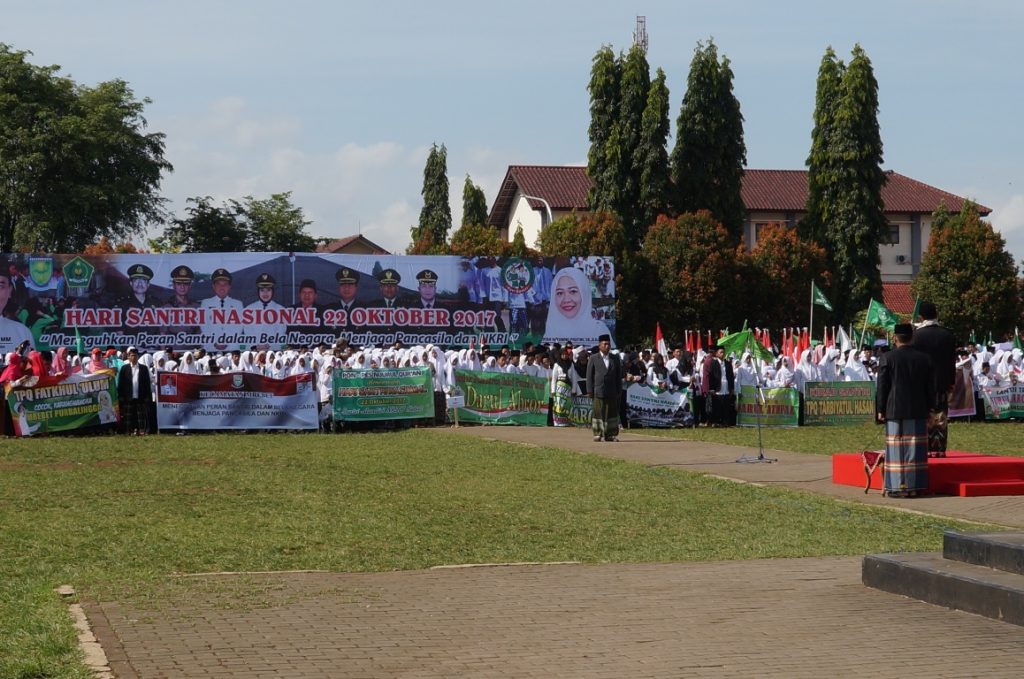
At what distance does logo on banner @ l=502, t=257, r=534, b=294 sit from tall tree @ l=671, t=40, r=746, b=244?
20.9 m

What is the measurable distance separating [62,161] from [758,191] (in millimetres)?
44714

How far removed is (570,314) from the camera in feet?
→ 125

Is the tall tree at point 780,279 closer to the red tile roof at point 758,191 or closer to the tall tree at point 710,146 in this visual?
the tall tree at point 710,146

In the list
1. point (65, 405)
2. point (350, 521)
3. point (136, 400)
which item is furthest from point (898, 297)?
point (350, 521)

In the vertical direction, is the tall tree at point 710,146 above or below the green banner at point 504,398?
above

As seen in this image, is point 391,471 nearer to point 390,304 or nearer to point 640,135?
point 390,304

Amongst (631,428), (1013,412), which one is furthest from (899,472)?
(1013,412)

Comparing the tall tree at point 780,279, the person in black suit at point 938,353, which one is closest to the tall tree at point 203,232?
the tall tree at point 780,279

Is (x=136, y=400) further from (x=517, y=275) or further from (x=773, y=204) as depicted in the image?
(x=773, y=204)

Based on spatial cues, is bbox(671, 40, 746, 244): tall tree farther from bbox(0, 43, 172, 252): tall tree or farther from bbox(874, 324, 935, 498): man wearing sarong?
bbox(874, 324, 935, 498): man wearing sarong

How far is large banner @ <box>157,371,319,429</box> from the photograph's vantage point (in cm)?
2725

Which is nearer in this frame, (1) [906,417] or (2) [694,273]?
(1) [906,417]

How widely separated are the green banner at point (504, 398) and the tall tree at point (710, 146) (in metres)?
28.7

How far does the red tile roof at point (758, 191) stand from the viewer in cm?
8250
